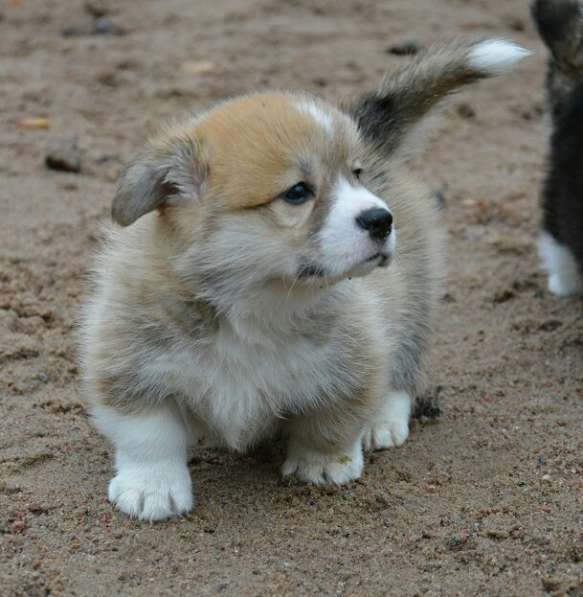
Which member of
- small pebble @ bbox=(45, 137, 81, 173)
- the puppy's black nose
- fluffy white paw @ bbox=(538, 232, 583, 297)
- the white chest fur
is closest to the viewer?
the puppy's black nose

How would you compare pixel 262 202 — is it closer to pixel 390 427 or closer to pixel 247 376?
pixel 247 376

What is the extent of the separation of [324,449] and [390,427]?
482 mm

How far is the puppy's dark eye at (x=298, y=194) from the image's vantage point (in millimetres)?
3482

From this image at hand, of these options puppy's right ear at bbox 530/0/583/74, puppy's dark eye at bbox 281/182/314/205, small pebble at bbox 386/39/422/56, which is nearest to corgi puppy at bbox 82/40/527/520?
puppy's dark eye at bbox 281/182/314/205

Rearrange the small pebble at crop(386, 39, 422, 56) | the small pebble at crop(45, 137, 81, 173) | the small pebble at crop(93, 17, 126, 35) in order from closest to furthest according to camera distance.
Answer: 1. the small pebble at crop(45, 137, 81, 173)
2. the small pebble at crop(386, 39, 422, 56)
3. the small pebble at crop(93, 17, 126, 35)

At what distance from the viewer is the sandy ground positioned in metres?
3.51

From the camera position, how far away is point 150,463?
3779mm

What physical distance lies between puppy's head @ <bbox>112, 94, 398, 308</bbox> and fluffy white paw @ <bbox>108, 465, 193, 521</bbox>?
62 centimetres

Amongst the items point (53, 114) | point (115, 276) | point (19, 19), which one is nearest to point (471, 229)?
point (53, 114)

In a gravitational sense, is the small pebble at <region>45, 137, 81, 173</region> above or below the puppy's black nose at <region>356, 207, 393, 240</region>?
below

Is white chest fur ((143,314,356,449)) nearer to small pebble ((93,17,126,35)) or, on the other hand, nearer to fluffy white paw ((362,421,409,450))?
fluffy white paw ((362,421,409,450))

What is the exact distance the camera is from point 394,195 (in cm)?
454

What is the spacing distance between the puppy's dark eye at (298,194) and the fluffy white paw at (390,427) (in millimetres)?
1193

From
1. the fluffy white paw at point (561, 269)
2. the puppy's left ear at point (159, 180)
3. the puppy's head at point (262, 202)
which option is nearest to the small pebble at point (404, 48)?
the fluffy white paw at point (561, 269)
